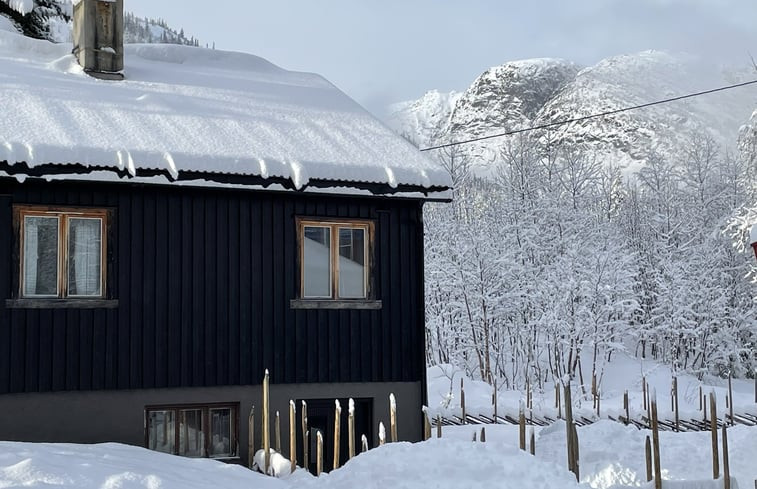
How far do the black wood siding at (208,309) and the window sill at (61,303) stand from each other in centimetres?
7

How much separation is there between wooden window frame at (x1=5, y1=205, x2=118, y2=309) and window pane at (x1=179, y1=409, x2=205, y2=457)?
1778 millimetres

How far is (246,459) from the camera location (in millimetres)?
12312

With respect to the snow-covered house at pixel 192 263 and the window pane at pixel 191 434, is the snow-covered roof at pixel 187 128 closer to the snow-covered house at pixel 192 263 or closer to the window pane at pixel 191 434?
the snow-covered house at pixel 192 263

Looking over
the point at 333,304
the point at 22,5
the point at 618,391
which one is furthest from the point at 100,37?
the point at 618,391

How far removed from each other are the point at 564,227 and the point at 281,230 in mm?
22529

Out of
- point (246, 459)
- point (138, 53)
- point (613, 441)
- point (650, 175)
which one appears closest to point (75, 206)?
point (246, 459)

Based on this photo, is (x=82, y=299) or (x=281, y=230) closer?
(x=82, y=299)

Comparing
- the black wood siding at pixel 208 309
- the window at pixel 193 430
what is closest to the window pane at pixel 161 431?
the window at pixel 193 430

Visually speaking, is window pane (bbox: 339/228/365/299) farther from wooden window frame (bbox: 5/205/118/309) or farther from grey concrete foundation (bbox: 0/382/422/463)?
wooden window frame (bbox: 5/205/118/309)

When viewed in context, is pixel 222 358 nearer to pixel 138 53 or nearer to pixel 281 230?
pixel 281 230

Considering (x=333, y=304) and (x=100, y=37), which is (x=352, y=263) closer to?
(x=333, y=304)

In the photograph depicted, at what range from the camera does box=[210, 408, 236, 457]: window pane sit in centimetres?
1240

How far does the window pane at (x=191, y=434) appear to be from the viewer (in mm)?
12227

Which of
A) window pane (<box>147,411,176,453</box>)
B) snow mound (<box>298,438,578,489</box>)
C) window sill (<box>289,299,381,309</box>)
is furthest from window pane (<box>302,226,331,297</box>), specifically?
snow mound (<box>298,438,578,489</box>)
